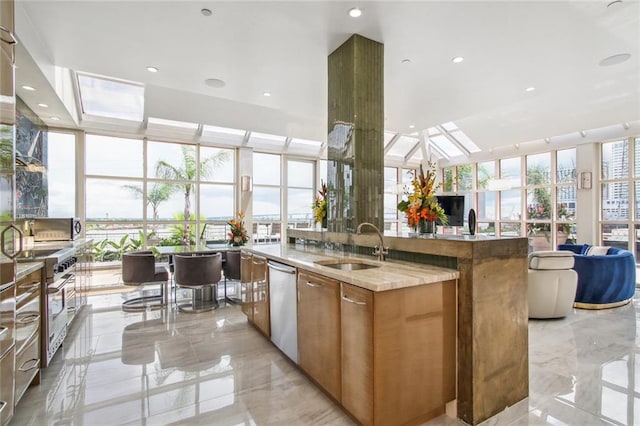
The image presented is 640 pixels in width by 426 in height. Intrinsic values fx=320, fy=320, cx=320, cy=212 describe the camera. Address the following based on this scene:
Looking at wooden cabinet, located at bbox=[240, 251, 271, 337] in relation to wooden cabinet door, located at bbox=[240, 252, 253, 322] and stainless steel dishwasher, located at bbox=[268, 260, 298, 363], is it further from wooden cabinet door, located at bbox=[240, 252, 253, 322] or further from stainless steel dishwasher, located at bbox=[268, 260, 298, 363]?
stainless steel dishwasher, located at bbox=[268, 260, 298, 363]

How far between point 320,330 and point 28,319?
7.22 ft

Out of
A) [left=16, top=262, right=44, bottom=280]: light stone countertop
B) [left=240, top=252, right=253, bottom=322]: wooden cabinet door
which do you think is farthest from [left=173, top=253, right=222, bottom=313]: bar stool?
[left=16, top=262, right=44, bottom=280]: light stone countertop

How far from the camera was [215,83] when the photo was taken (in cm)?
446

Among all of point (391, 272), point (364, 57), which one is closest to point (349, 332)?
point (391, 272)

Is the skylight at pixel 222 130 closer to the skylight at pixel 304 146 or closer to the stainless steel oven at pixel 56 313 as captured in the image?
the skylight at pixel 304 146

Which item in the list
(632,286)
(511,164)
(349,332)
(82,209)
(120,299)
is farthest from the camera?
(511,164)

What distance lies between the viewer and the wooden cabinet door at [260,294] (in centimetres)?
330

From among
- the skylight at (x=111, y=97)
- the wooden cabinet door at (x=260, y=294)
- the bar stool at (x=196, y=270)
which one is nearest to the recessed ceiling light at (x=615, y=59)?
the wooden cabinet door at (x=260, y=294)

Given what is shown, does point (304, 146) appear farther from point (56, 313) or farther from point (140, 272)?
point (56, 313)

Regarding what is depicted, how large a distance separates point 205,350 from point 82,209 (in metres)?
4.69

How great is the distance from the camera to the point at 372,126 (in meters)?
3.46

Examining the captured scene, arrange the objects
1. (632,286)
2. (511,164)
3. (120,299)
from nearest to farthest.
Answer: (632,286), (120,299), (511,164)

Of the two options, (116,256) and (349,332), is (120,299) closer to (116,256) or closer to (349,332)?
(116,256)

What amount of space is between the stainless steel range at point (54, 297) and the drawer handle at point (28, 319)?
0.22m
